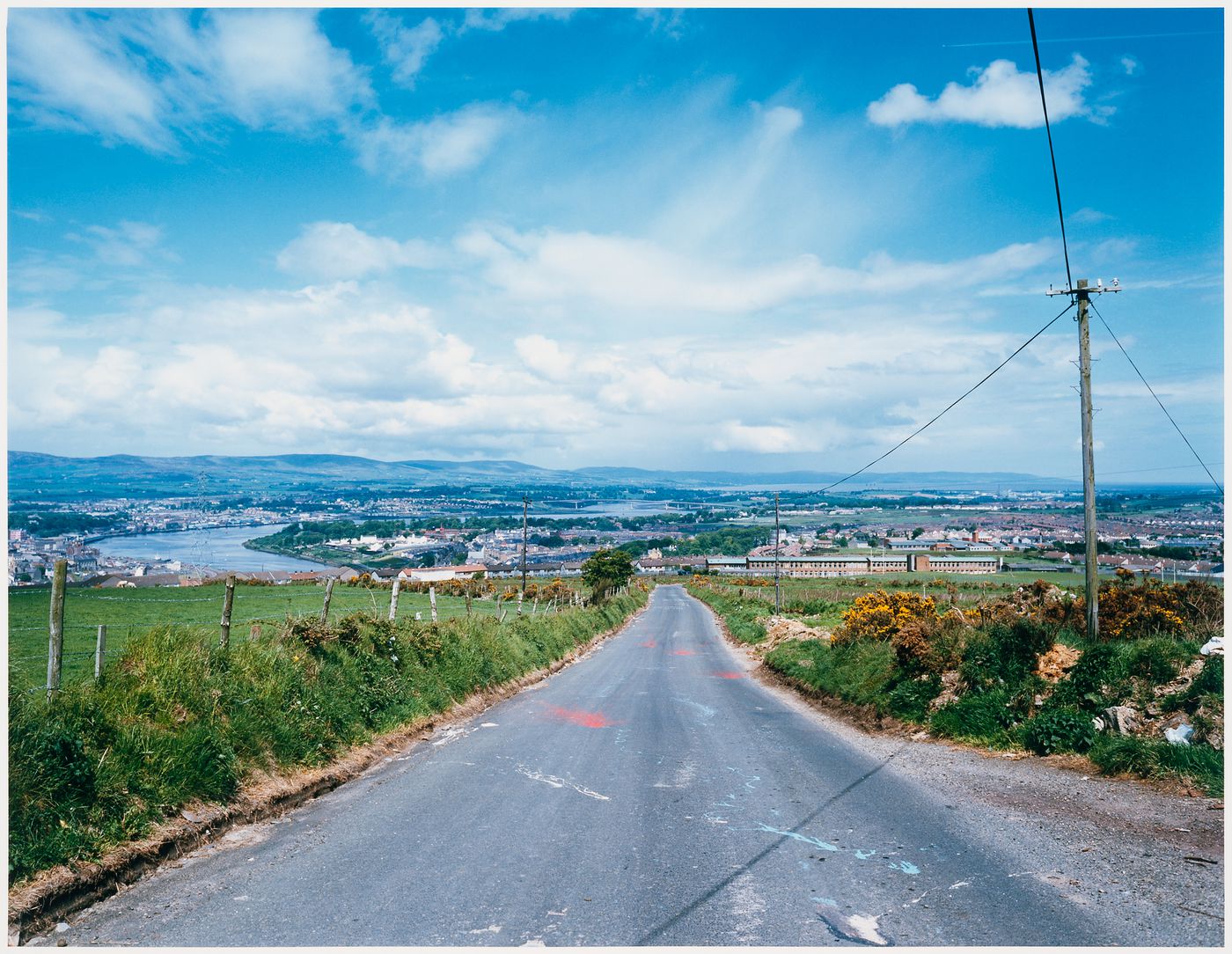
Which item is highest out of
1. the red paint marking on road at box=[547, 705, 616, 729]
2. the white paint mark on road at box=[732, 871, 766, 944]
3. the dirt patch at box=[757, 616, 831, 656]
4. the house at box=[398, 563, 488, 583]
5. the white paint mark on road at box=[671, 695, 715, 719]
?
the white paint mark on road at box=[732, 871, 766, 944]

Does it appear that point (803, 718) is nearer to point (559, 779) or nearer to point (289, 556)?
point (559, 779)

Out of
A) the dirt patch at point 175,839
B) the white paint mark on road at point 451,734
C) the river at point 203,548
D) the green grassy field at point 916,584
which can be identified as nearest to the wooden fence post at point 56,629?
the dirt patch at point 175,839

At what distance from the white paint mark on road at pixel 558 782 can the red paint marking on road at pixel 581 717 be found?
388 cm

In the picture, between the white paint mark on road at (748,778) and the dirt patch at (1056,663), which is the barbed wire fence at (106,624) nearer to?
the white paint mark on road at (748,778)

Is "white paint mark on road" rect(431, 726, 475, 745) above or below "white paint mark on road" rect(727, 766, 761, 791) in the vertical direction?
below

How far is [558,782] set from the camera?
870cm

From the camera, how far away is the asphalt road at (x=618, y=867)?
4.75 meters

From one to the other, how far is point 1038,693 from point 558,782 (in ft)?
24.8

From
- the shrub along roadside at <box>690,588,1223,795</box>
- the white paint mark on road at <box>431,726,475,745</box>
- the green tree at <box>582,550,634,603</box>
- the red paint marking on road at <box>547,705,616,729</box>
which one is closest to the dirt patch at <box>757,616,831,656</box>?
the shrub along roadside at <box>690,588,1223,795</box>

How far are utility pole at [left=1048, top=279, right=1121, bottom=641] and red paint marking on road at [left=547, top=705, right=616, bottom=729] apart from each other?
847 centimetres

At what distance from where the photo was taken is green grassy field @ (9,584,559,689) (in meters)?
12.9

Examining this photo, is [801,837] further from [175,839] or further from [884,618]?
[884,618]

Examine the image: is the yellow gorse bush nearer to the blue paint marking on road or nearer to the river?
the blue paint marking on road

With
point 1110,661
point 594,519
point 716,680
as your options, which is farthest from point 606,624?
point 594,519
